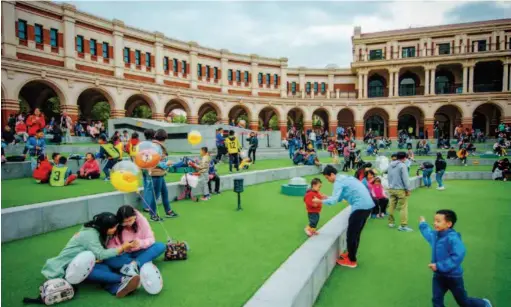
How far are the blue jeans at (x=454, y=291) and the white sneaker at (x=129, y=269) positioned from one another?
12.0 feet

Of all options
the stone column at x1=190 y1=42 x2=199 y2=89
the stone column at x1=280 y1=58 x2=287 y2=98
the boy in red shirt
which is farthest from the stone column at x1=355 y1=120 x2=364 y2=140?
the boy in red shirt

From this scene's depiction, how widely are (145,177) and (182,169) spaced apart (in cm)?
519

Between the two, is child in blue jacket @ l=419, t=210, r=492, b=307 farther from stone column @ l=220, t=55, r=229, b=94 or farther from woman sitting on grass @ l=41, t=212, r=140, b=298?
stone column @ l=220, t=55, r=229, b=94

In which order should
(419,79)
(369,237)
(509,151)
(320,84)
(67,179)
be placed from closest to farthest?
(369,237) < (67,179) < (509,151) < (419,79) < (320,84)

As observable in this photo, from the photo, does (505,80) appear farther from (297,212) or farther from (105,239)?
(105,239)

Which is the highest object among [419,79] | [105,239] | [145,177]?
[419,79]

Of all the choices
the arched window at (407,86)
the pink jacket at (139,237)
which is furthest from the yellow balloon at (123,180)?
the arched window at (407,86)

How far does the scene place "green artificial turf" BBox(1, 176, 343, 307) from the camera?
3.66 metres

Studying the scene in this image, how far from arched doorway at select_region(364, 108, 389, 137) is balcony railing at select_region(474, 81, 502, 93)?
1014 cm

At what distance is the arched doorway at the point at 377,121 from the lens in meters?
39.5

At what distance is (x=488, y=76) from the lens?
3566 centimetres

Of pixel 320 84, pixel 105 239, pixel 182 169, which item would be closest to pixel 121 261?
pixel 105 239

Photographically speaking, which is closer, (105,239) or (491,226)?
(105,239)

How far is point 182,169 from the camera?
11.7 meters
